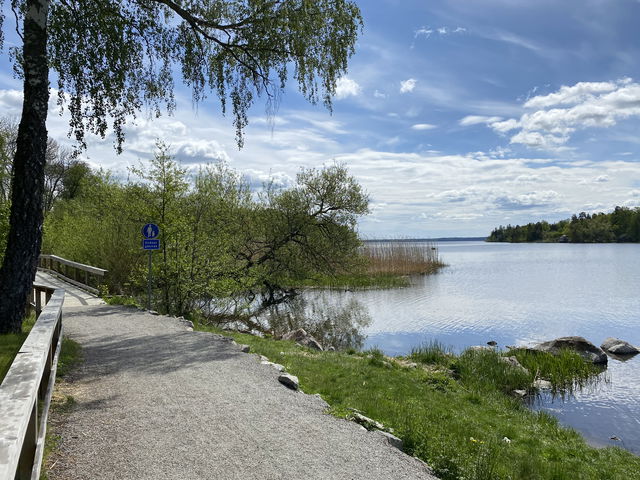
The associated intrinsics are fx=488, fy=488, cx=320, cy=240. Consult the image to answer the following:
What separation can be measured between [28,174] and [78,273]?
15481 mm

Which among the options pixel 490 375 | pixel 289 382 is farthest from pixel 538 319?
pixel 289 382

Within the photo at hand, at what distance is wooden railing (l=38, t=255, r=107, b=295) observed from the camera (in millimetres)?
18250

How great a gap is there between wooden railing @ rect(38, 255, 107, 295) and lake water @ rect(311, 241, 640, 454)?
34.8 feet

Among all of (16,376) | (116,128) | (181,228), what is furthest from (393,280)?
(16,376)

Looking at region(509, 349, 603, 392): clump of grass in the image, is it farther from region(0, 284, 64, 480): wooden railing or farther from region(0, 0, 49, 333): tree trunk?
region(0, 0, 49, 333): tree trunk

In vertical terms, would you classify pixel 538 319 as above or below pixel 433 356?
below

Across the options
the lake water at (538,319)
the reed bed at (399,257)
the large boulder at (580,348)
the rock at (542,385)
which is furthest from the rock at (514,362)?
the reed bed at (399,257)

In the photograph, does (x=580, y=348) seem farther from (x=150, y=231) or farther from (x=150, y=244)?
(x=150, y=231)

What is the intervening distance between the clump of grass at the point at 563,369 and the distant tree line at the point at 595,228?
118070mm

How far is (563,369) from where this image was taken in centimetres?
1364

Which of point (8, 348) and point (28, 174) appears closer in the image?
point (8, 348)

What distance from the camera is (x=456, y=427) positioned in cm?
735

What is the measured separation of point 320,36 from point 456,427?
9410mm

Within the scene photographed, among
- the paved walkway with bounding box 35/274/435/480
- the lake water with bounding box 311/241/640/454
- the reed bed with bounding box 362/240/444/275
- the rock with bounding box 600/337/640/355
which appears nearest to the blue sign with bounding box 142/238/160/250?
the paved walkway with bounding box 35/274/435/480
